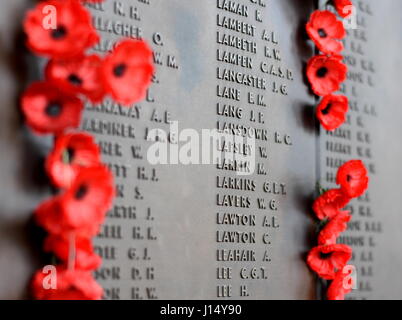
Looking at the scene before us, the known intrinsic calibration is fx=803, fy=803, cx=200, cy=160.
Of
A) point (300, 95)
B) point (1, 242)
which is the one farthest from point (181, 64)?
point (1, 242)

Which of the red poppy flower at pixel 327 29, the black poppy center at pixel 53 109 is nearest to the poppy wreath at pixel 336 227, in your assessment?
the red poppy flower at pixel 327 29

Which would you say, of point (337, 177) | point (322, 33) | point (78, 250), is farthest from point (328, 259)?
point (78, 250)

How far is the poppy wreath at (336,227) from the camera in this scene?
13.4 feet

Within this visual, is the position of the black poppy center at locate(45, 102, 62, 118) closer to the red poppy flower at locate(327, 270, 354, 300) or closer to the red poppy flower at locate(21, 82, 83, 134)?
the red poppy flower at locate(21, 82, 83, 134)

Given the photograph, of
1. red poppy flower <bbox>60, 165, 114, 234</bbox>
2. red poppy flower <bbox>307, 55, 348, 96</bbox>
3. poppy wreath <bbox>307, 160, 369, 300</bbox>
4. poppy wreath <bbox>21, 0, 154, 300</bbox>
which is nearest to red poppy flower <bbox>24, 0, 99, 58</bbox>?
poppy wreath <bbox>21, 0, 154, 300</bbox>

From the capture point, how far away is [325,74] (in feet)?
14.1

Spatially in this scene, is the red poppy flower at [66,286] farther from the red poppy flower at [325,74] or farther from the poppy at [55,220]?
the red poppy flower at [325,74]

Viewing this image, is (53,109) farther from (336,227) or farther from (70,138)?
(336,227)

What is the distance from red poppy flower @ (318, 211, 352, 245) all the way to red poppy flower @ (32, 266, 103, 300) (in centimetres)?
157

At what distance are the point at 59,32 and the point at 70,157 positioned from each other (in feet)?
1.50

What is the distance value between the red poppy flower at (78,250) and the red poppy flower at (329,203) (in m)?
1.56

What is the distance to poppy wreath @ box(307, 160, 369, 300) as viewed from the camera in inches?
161

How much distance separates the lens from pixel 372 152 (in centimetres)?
477
